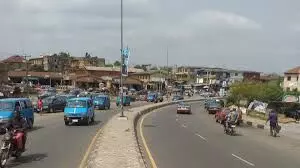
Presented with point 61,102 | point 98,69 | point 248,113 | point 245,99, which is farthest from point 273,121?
point 98,69

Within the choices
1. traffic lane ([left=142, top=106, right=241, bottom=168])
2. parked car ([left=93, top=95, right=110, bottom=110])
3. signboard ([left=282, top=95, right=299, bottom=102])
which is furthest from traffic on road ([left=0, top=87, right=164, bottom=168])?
signboard ([left=282, top=95, right=299, bottom=102])

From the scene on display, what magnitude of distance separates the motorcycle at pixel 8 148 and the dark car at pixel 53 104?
117 feet

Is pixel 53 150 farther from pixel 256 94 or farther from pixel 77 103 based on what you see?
pixel 256 94

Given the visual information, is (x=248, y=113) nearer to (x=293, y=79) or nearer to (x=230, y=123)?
(x=230, y=123)

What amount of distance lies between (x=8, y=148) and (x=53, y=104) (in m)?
37.4

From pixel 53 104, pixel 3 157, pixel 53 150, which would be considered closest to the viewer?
pixel 3 157

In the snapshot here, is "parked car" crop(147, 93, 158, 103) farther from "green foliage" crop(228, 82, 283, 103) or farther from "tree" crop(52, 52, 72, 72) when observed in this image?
"tree" crop(52, 52, 72, 72)

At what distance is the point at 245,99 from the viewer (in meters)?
81.0

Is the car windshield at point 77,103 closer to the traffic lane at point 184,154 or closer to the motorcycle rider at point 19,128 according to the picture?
the traffic lane at point 184,154

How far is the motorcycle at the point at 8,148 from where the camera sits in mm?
14861

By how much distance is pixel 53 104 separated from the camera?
5225cm

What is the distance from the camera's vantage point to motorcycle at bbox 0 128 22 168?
14.9 meters

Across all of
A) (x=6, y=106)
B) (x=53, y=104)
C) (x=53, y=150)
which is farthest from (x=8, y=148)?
(x=53, y=104)

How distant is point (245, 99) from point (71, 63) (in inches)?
4540
